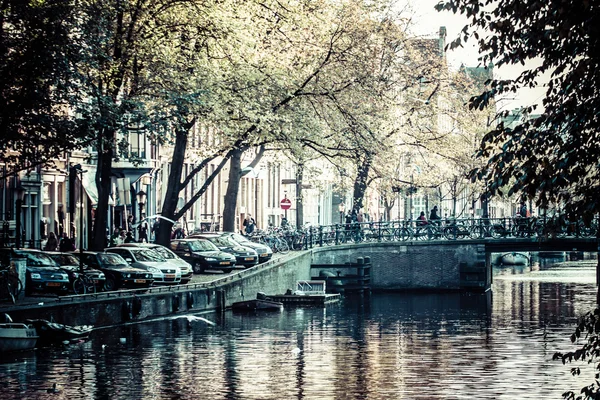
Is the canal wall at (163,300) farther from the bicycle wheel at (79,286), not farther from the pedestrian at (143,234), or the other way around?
the pedestrian at (143,234)

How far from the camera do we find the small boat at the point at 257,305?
166 ft

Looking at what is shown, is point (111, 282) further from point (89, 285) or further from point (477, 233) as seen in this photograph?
point (477, 233)

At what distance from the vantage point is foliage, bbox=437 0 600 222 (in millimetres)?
14828

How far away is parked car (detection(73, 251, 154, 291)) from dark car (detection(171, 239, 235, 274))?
9.58m

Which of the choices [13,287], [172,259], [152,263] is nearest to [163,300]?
[152,263]

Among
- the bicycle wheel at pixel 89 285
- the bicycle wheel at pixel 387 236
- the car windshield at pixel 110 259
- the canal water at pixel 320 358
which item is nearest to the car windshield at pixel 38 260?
the bicycle wheel at pixel 89 285

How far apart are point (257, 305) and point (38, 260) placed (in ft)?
39.8

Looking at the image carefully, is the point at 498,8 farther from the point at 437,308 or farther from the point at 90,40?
the point at 437,308

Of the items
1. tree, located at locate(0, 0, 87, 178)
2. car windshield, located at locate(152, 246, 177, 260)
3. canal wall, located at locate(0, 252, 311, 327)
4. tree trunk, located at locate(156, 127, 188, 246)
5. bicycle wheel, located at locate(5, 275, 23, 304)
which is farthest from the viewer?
tree trunk, located at locate(156, 127, 188, 246)

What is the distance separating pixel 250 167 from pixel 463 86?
15245 millimetres

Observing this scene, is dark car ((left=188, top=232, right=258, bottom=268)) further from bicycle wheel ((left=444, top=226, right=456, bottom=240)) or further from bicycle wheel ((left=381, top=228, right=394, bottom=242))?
bicycle wheel ((left=444, top=226, right=456, bottom=240))

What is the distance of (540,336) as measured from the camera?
42312 mm

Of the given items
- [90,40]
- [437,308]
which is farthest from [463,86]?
[90,40]

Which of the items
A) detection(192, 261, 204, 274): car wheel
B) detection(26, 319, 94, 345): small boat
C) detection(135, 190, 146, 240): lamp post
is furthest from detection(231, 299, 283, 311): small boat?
detection(135, 190, 146, 240): lamp post
